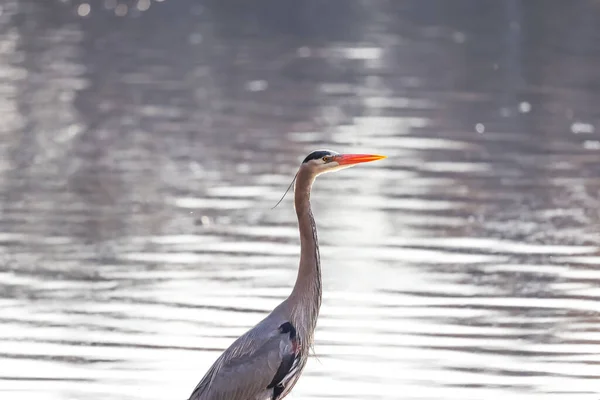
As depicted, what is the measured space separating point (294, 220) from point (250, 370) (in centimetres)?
663

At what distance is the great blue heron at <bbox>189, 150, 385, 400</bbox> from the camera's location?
682 cm

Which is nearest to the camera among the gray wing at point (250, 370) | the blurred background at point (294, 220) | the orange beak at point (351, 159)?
the gray wing at point (250, 370)

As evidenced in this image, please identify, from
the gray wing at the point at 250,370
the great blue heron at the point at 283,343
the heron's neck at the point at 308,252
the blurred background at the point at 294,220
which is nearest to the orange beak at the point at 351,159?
the great blue heron at the point at 283,343

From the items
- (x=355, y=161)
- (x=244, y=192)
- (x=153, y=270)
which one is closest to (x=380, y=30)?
(x=244, y=192)

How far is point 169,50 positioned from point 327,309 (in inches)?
721

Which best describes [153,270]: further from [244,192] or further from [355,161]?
[355,161]

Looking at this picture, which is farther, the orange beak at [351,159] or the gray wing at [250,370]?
the orange beak at [351,159]

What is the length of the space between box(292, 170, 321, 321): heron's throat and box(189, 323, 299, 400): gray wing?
0.33 metres

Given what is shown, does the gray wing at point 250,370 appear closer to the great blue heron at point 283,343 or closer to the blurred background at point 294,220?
the great blue heron at point 283,343

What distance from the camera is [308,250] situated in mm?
7223

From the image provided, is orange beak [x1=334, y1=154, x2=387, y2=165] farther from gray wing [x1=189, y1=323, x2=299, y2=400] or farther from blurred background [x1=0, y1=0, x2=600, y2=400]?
blurred background [x1=0, y1=0, x2=600, y2=400]

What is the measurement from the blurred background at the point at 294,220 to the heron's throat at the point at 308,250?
1.27 meters

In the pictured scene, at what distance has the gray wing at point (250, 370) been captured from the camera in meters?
6.80

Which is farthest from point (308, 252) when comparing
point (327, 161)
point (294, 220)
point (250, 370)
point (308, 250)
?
point (294, 220)
